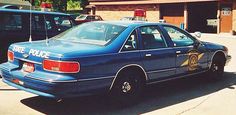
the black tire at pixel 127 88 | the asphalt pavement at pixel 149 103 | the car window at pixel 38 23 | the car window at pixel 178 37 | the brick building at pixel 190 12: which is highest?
the brick building at pixel 190 12

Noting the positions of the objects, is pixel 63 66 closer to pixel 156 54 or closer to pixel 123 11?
pixel 156 54

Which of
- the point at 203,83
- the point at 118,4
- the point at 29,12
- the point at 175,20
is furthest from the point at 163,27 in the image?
the point at 118,4

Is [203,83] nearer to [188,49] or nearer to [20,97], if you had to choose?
[188,49]

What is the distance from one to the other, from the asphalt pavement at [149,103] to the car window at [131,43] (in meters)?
1.05

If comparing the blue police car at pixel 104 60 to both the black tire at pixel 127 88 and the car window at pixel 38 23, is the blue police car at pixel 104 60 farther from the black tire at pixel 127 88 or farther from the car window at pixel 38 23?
the car window at pixel 38 23

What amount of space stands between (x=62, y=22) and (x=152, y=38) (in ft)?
13.2

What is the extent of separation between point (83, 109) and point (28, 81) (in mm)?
1130

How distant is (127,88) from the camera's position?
7.11 metres

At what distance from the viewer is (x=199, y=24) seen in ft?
124

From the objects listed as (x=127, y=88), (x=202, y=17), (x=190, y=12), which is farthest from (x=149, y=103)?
(x=202, y=17)

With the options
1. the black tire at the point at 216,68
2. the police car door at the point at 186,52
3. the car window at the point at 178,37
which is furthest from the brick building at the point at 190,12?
the car window at the point at 178,37

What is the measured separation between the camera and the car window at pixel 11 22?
32.0ft

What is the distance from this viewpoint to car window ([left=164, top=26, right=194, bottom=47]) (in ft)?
27.1

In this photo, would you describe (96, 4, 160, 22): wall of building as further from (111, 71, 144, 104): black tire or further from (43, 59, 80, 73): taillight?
(43, 59, 80, 73): taillight
